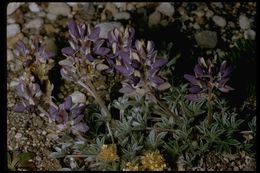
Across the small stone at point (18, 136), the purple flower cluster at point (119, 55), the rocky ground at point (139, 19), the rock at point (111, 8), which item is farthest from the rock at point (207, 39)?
Result: the small stone at point (18, 136)

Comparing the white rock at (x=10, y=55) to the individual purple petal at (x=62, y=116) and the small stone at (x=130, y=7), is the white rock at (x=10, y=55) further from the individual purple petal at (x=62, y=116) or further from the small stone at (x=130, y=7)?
the individual purple petal at (x=62, y=116)

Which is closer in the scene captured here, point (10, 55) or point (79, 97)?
point (79, 97)

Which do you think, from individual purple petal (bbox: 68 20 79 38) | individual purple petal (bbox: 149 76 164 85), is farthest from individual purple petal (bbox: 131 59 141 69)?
individual purple petal (bbox: 68 20 79 38)

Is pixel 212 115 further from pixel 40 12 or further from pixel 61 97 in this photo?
pixel 40 12

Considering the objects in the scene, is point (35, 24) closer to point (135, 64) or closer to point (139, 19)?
point (139, 19)

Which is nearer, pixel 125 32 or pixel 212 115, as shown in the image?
pixel 125 32

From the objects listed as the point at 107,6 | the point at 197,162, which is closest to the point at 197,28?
the point at 107,6

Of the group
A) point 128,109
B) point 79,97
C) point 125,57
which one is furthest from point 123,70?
point 79,97
